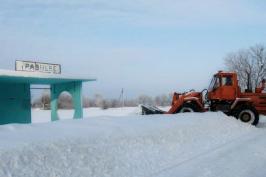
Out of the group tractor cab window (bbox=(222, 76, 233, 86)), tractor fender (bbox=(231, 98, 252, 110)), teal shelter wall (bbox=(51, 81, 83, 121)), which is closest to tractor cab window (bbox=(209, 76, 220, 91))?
tractor cab window (bbox=(222, 76, 233, 86))

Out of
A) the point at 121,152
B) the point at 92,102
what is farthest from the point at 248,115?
the point at 92,102

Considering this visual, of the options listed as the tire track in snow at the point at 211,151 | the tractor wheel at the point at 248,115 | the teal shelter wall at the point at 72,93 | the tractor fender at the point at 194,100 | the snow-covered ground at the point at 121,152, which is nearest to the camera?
the snow-covered ground at the point at 121,152

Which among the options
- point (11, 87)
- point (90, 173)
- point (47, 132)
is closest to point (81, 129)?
point (47, 132)

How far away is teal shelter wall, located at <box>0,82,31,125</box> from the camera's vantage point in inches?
944

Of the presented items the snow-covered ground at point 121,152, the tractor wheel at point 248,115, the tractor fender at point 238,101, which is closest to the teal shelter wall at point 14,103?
the snow-covered ground at point 121,152

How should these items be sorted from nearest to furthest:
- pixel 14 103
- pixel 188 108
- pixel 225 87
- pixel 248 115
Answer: pixel 14 103 → pixel 248 115 → pixel 225 87 → pixel 188 108

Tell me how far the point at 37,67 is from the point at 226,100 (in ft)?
35.9

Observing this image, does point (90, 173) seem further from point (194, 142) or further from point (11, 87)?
point (11, 87)

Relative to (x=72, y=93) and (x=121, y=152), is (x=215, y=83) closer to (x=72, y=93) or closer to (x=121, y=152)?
(x=72, y=93)

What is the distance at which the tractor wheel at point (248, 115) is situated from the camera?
25.5 metres

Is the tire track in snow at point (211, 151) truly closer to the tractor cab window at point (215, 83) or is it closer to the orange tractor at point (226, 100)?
the orange tractor at point (226, 100)

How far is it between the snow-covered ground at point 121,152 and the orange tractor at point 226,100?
8.34 m

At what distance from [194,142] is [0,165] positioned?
860 cm

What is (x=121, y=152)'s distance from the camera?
480 inches
